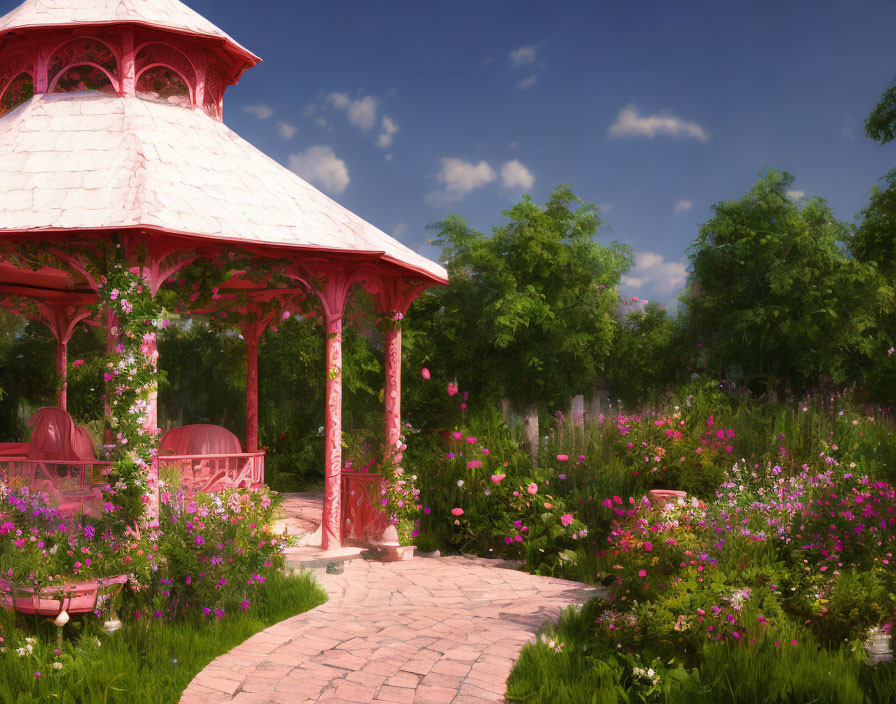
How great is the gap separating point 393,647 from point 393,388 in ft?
16.0

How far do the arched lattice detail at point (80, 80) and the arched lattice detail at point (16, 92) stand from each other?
1.42 feet

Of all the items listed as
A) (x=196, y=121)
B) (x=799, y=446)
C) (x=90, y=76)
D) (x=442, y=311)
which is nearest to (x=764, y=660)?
(x=799, y=446)

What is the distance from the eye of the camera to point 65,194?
7.85m

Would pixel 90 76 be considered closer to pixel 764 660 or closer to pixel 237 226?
pixel 237 226

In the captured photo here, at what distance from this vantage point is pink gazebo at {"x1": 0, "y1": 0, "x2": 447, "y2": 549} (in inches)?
302

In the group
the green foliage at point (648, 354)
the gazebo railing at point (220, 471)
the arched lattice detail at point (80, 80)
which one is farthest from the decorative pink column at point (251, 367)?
the green foliage at point (648, 354)

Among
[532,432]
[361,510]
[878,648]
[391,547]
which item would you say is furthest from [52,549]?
[532,432]

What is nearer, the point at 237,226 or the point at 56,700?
the point at 56,700

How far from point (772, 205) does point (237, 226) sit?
14.0 metres

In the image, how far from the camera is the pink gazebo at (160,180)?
766cm

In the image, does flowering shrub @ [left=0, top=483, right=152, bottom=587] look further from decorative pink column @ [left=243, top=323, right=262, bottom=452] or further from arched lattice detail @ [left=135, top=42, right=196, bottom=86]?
decorative pink column @ [left=243, top=323, right=262, bottom=452]

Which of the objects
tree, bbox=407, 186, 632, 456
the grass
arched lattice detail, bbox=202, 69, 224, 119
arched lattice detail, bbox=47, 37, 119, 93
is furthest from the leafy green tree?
the grass

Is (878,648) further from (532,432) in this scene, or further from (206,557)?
(532,432)

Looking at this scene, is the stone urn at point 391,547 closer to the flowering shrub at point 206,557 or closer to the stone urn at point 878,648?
the flowering shrub at point 206,557
